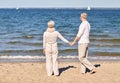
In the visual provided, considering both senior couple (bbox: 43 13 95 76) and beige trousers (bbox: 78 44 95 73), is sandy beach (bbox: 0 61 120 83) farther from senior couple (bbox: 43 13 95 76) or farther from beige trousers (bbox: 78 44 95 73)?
senior couple (bbox: 43 13 95 76)

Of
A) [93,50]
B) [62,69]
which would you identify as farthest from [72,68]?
[93,50]

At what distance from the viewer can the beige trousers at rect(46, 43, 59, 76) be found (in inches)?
429

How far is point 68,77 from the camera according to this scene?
11.2m

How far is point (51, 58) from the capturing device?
11086 millimetres

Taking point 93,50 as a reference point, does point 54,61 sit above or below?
above

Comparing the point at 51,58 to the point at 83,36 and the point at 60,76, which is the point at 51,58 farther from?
the point at 83,36

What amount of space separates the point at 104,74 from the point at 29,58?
5.64 metres

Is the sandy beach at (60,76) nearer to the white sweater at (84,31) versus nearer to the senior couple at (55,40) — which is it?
the senior couple at (55,40)

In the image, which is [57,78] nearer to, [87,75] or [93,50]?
[87,75]

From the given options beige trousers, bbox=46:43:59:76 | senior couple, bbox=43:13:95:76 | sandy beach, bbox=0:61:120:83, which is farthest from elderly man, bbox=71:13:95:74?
sandy beach, bbox=0:61:120:83

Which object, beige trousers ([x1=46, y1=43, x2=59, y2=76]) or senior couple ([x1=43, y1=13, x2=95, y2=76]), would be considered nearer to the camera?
senior couple ([x1=43, y1=13, x2=95, y2=76])

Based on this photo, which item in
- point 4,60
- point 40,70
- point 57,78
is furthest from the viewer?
point 4,60

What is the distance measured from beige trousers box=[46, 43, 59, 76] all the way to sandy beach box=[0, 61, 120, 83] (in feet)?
0.76

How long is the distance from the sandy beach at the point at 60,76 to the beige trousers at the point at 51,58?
23 cm
